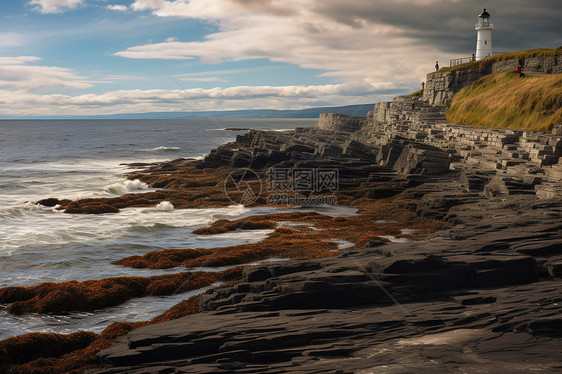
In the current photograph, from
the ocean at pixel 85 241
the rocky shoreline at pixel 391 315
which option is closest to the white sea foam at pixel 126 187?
the ocean at pixel 85 241

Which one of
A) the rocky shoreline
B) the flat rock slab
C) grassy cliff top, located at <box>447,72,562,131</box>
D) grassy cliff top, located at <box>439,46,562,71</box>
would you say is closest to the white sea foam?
the rocky shoreline

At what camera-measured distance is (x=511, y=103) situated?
4041cm

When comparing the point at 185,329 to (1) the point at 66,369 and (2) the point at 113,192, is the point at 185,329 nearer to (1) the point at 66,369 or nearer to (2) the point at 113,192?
(1) the point at 66,369

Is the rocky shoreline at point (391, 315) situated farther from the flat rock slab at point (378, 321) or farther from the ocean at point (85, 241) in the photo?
the ocean at point (85, 241)

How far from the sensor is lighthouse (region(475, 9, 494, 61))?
65.5 meters

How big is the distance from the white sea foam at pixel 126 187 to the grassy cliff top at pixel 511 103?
114ft

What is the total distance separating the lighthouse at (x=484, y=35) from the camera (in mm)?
65500

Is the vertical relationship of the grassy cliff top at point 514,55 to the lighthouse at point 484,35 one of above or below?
below

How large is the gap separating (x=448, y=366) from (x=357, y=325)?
2257 millimetres

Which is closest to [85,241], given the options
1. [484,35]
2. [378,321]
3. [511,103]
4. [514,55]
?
[378,321]

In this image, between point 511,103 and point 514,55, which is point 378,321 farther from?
point 514,55

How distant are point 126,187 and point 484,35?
187 ft

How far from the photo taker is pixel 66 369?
10148mm

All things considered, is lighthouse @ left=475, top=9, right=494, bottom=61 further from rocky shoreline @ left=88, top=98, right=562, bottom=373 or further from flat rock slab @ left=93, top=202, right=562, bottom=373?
flat rock slab @ left=93, top=202, right=562, bottom=373
